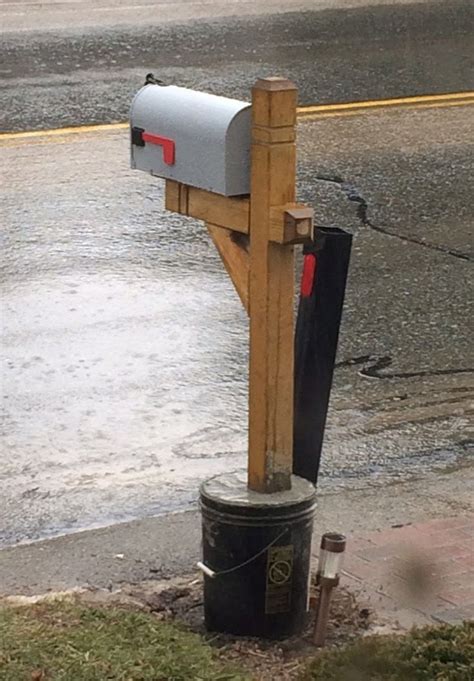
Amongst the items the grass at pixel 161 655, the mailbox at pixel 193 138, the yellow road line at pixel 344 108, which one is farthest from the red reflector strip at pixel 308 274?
the yellow road line at pixel 344 108

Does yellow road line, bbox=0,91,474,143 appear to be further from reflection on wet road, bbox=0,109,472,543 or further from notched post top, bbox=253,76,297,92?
notched post top, bbox=253,76,297,92

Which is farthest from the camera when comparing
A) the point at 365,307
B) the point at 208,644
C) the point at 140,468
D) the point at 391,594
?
the point at 365,307

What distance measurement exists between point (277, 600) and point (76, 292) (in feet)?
11.8

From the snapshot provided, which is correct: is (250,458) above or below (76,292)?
above

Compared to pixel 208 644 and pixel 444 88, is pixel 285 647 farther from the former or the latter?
pixel 444 88

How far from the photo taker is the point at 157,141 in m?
4.22

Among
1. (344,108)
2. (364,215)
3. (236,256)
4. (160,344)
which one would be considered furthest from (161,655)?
(344,108)

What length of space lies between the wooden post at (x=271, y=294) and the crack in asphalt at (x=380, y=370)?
2.48 meters

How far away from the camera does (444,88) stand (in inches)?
492

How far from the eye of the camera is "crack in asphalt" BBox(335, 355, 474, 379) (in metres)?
6.68

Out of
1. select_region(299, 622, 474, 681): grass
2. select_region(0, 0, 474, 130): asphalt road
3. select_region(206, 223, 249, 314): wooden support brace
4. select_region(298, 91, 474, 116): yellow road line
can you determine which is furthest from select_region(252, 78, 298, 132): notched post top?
select_region(298, 91, 474, 116): yellow road line

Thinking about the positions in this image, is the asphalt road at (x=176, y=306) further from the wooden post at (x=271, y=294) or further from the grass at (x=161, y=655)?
the wooden post at (x=271, y=294)

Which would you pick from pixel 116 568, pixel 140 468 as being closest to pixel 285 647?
pixel 116 568

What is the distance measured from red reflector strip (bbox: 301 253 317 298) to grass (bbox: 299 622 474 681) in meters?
1.02
